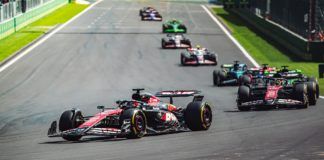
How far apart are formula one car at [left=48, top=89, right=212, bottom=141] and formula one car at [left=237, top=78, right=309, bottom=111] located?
6.58 m

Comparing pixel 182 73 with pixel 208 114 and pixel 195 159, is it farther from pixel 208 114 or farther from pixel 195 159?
pixel 195 159

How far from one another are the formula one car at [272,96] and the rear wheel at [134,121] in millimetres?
9164

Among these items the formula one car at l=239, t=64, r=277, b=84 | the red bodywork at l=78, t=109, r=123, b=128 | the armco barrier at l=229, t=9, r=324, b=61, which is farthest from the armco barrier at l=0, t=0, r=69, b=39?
the red bodywork at l=78, t=109, r=123, b=128

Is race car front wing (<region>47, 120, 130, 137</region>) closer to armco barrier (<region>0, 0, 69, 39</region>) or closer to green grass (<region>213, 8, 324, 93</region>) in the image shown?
green grass (<region>213, 8, 324, 93</region>)

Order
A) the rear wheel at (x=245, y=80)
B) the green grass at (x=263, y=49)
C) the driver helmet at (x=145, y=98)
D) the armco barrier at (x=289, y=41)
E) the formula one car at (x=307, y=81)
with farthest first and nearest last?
the armco barrier at (x=289, y=41) < the green grass at (x=263, y=49) < the rear wheel at (x=245, y=80) < the formula one car at (x=307, y=81) < the driver helmet at (x=145, y=98)

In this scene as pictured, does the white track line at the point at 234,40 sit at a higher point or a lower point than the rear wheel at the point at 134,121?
lower

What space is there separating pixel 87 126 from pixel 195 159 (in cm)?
509

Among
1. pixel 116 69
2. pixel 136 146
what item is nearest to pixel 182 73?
pixel 116 69

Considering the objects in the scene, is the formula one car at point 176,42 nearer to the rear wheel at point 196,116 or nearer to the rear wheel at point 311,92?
the rear wheel at point 311,92

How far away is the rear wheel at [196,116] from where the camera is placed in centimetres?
2511

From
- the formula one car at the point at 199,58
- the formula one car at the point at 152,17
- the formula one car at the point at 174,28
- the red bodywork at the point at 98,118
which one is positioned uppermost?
the red bodywork at the point at 98,118

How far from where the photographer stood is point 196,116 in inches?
989

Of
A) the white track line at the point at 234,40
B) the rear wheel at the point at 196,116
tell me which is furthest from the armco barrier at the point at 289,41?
the rear wheel at the point at 196,116

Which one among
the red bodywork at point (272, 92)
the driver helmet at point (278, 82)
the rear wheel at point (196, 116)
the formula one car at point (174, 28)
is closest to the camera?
the rear wheel at point (196, 116)
